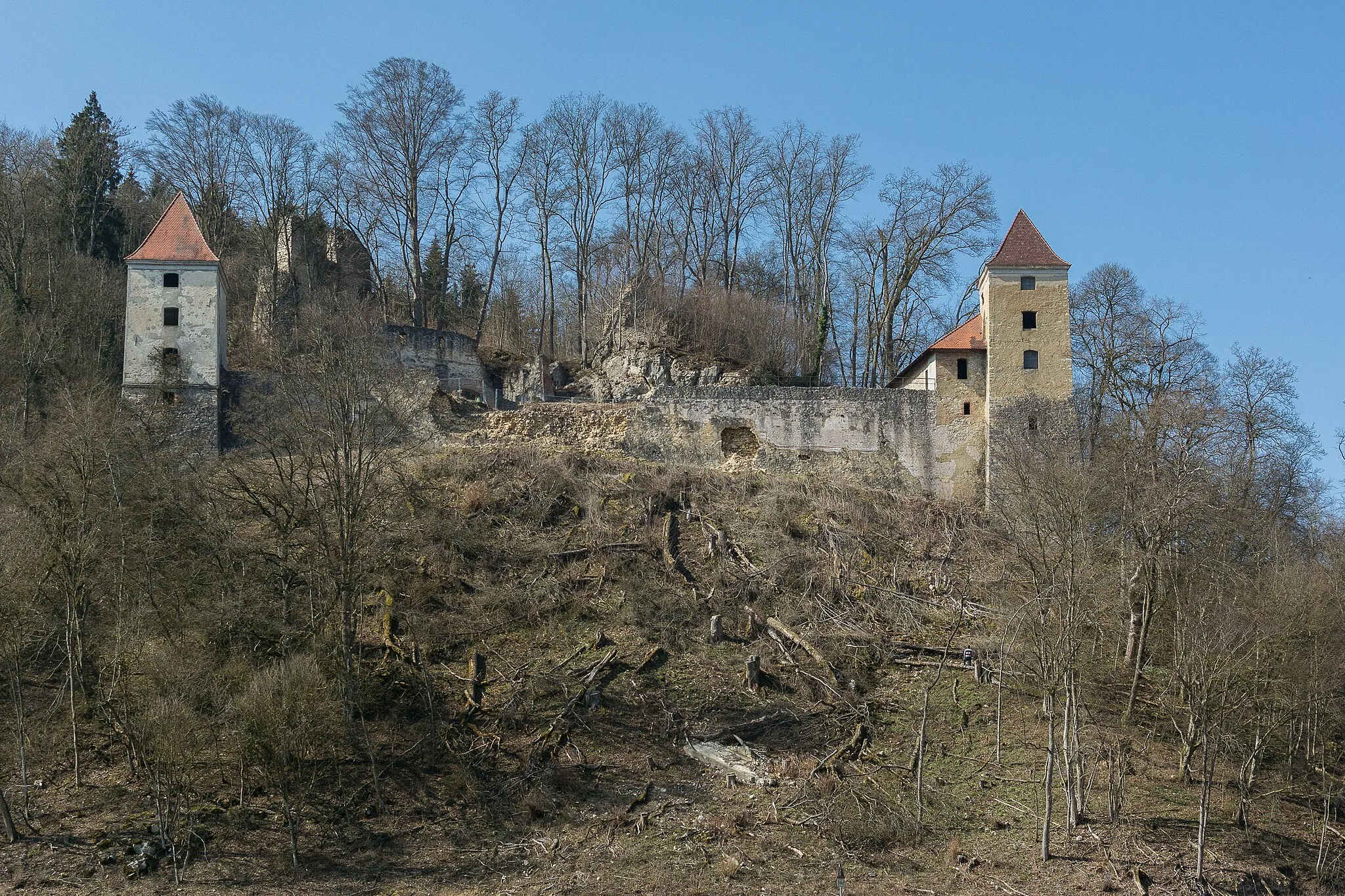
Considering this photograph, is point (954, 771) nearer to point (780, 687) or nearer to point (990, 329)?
point (780, 687)

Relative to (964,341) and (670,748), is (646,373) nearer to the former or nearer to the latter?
(964,341)

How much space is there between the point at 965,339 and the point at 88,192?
24415 millimetres

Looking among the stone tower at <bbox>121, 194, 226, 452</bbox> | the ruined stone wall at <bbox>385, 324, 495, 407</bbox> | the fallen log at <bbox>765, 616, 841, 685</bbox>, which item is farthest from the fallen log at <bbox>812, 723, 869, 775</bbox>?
the stone tower at <bbox>121, 194, 226, 452</bbox>

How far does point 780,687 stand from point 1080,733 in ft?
15.7

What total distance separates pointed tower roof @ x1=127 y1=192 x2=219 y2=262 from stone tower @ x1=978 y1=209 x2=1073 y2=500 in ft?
61.0

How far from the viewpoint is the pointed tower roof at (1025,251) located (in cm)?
2795

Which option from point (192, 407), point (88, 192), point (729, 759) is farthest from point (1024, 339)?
point (88, 192)

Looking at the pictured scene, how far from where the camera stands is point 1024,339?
27750 millimetres

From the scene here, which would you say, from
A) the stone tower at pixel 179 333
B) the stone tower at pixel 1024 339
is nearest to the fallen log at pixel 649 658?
the stone tower at pixel 1024 339

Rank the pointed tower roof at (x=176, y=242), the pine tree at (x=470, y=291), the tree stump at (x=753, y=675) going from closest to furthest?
1. the tree stump at (x=753, y=675)
2. the pointed tower roof at (x=176, y=242)
3. the pine tree at (x=470, y=291)

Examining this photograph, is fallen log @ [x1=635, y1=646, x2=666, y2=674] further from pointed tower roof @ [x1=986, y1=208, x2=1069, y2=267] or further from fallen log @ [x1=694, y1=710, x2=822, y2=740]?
pointed tower roof @ [x1=986, y1=208, x2=1069, y2=267]

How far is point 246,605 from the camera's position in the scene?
60.7ft

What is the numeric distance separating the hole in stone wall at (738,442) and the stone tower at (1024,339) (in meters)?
5.39

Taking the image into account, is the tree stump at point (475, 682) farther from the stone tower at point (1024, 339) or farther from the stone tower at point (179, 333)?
the stone tower at point (1024, 339)
